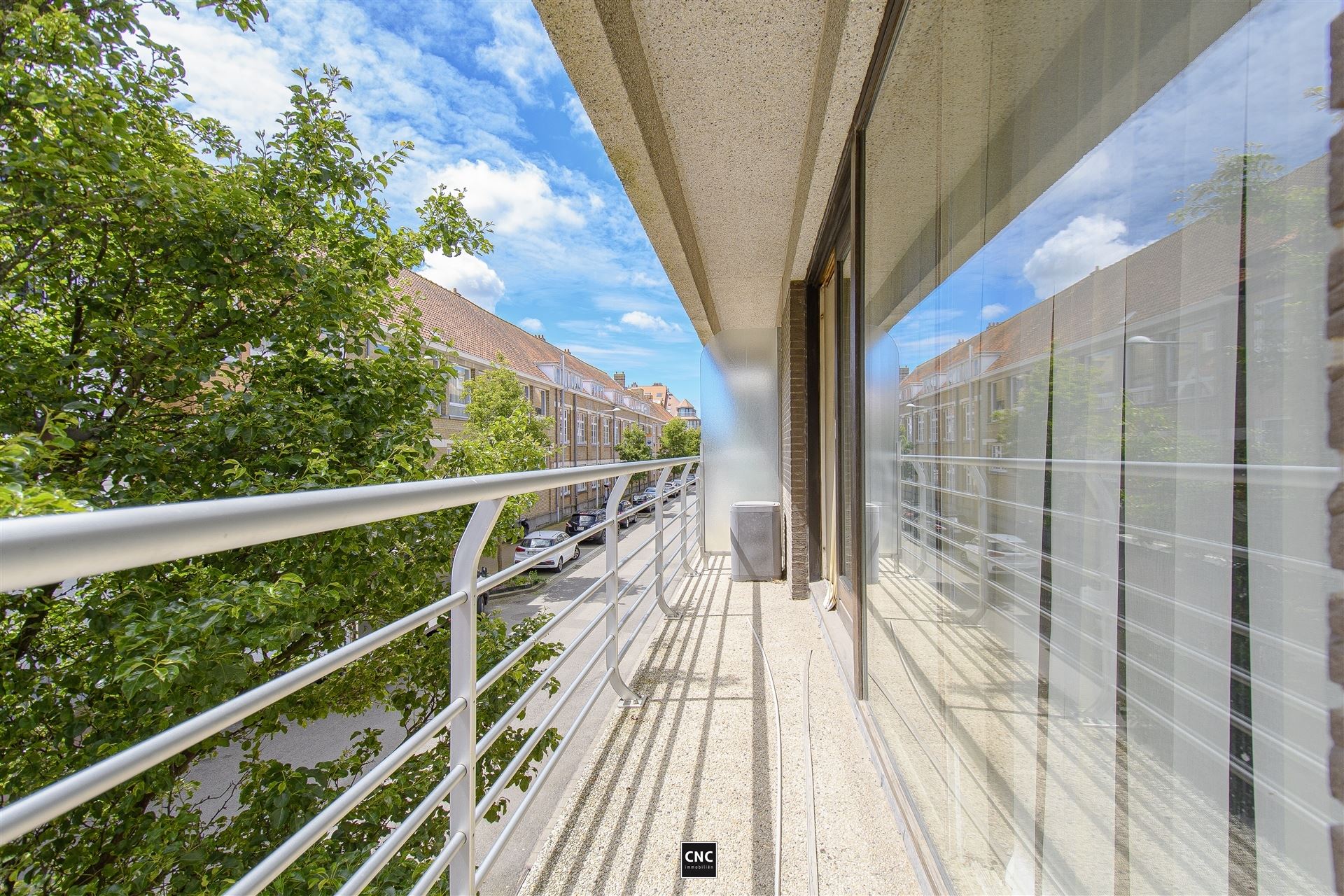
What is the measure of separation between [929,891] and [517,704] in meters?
1.00

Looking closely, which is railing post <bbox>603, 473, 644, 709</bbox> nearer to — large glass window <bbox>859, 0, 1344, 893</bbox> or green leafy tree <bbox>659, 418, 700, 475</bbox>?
large glass window <bbox>859, 0, 1344, 893</bbox>

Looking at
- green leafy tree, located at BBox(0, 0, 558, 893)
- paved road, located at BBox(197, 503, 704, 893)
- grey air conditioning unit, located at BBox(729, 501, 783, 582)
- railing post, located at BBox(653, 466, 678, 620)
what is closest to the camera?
paved road, located at BBox(197, 503, 704, 893)

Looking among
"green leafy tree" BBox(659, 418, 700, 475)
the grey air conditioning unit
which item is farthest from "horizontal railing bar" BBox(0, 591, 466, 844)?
"green leafy tree" BBox(659, 418, 700, 475)

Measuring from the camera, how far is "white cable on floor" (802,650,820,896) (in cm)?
139

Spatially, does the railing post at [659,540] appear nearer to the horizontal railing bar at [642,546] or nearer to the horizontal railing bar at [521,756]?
the horizontal railing bar at [642,546]

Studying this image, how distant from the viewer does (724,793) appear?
67.8 inches

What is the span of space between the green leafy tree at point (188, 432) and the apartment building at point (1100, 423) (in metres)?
2.52

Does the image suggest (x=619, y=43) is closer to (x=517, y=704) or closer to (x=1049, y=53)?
(x=1049, y=53)

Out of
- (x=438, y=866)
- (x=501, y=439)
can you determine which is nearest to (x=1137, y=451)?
(x=438, y=866)

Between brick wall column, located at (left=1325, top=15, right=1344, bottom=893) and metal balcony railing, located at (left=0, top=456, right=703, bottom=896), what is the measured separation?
29.2 inches

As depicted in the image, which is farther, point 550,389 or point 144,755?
point 550,389

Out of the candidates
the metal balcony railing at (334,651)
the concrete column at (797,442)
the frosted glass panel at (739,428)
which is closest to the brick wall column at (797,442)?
the concrete column at (797,442)

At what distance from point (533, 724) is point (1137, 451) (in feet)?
32.1

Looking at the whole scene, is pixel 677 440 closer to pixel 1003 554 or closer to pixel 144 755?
pixel 1003 554
